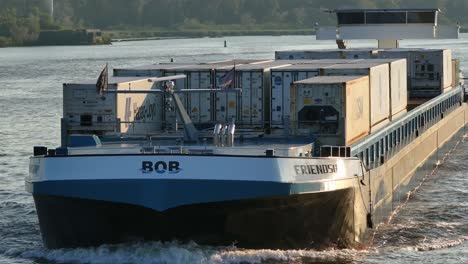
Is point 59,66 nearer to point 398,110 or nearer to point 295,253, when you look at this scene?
point 398,110

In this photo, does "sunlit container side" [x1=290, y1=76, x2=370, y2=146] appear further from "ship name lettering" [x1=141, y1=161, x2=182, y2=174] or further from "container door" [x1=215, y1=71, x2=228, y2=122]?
"ship name lettering" [x1=141, y1=161, x2=182, y2=174]

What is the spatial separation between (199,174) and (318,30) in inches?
1410

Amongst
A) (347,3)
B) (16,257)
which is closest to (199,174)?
(16,257)

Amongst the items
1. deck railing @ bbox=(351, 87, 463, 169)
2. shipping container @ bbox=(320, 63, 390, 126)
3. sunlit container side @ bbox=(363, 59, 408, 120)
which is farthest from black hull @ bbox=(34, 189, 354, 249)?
sunlit container side @ bbox=(363, 59, 408, 120)

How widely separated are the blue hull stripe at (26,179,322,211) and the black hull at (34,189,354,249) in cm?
15

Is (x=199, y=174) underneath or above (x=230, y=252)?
above

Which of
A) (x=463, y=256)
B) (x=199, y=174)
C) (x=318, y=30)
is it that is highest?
(x=318, y=30)

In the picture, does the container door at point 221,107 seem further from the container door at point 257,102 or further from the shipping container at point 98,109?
the shipping container at point 98,109

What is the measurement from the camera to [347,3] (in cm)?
19900

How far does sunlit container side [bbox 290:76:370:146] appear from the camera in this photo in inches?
1174

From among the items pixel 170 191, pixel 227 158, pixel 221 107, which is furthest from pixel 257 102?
pixel 170 191

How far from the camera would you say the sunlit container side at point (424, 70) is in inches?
1982

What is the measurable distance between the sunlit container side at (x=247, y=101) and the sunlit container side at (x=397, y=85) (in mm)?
6492

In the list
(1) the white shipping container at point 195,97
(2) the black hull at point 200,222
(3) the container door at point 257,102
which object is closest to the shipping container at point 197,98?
(1) the white shipping container at point 195,97
